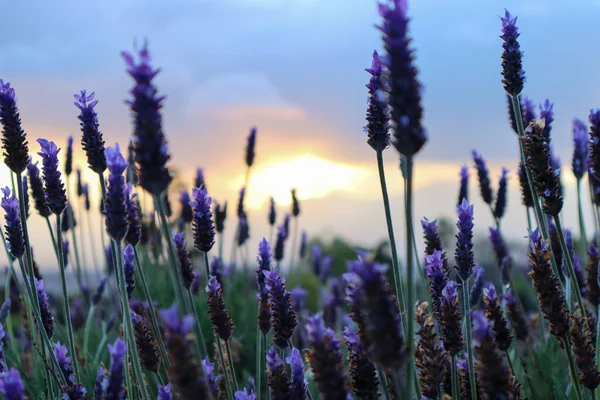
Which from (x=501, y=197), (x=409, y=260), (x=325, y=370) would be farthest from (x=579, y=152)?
(x=325, y=370)

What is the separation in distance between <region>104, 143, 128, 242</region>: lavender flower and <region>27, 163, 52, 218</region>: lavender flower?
1.23 m

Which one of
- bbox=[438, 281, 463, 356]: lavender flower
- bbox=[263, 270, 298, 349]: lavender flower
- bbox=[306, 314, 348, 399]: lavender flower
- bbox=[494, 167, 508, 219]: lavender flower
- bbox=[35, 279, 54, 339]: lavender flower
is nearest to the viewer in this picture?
bbox=[306, 314, 348, 399]: lavender flower

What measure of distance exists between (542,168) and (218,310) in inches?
50.7

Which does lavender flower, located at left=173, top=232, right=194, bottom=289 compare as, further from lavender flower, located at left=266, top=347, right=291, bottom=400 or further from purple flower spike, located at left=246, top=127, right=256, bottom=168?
purple flower spike, located at left=246, top=127, right=256, bottom=168

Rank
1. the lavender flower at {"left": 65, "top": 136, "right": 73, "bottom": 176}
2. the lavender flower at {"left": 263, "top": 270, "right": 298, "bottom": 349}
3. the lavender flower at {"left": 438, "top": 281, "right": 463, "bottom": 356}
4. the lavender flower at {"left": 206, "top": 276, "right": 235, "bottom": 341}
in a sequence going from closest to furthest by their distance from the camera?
the lavender flower at {"left": 438, "top": 281, "right": 463, "bottom": 356} < the lavender flower at {"left": 263, "top": 270, "right": 298, "bottom": 349} < the lavender flower at {"left": 206, "top": 276, "right": 235, "bottom": 341} < the lavender flower at {"left": 65, "top": 136, "right": 73, "bottom": 176}

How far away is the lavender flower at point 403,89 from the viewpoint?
61.4 inches

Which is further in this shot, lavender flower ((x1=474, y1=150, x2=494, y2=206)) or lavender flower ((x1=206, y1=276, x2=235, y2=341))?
lavender flower ((x1=474, y1=150, x2=494, y2=206))

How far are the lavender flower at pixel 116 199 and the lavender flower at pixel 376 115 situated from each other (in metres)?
0.99

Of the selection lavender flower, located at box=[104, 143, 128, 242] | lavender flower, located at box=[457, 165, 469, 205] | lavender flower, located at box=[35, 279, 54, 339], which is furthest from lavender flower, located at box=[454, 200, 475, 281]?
lavender flower, located at box=[457, 165, 469, 205]

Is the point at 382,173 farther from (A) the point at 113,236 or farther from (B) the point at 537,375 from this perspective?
(B) the point at 537,375

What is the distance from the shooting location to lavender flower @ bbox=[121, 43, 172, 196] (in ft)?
5.19

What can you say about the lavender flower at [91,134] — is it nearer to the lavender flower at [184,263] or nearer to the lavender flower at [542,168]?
the lavender flower at [184,263]

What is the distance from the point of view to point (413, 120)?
1571mm

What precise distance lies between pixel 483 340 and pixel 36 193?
90.7 inches
